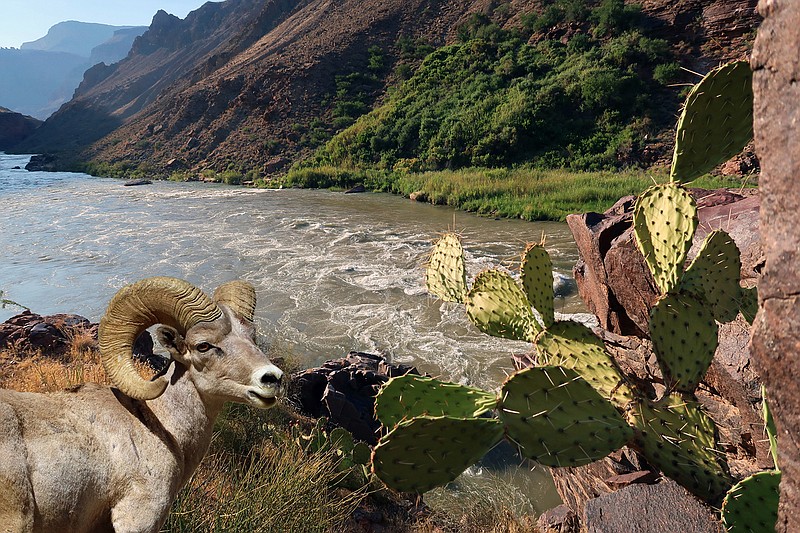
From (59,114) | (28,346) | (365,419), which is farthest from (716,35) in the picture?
(59,114)

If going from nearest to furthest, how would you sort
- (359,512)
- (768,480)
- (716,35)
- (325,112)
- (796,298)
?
(796,298) < (768,480) < (359,512) < (716,35) < (325,112)

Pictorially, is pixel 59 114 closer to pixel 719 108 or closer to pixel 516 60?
pixel 516 60

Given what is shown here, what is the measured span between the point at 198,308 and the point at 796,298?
224cm

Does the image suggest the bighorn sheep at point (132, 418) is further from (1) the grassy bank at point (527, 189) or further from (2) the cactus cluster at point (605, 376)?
(1) the grassy bank at point (527, 189)

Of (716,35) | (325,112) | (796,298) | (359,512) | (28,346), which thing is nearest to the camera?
(796,298)

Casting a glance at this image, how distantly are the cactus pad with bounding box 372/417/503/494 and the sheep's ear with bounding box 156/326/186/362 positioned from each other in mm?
1097

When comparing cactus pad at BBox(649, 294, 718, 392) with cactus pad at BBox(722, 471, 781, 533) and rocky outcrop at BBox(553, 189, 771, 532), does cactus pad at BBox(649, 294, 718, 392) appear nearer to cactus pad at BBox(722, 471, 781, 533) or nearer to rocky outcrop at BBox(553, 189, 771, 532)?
rocky outcrop at BBox(553, 189, 771, 532)

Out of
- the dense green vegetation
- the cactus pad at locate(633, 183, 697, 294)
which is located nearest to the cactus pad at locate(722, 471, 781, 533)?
the cactus pad at locate(633, 183, 697, 294)

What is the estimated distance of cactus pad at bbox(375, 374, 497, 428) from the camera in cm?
245

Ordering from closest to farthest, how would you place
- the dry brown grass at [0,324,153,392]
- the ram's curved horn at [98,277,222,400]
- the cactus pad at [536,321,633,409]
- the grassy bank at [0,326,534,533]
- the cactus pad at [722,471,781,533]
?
the cactus pad at [722,471,781,533]
the ram's curved horn at [98,277,222,400]
the cactus pad at [536,321,633,409]
the grassy bank at [0,326,534,533]
the dry brown grass at [0,324,153,392]

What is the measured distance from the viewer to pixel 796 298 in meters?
1.17

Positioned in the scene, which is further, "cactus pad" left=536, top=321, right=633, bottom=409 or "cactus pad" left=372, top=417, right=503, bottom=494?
"cactus pad" left=536, top=321, right=633, bottom=409

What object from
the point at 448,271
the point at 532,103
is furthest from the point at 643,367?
the point at 532,103

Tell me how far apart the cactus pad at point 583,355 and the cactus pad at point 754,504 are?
847 mm
